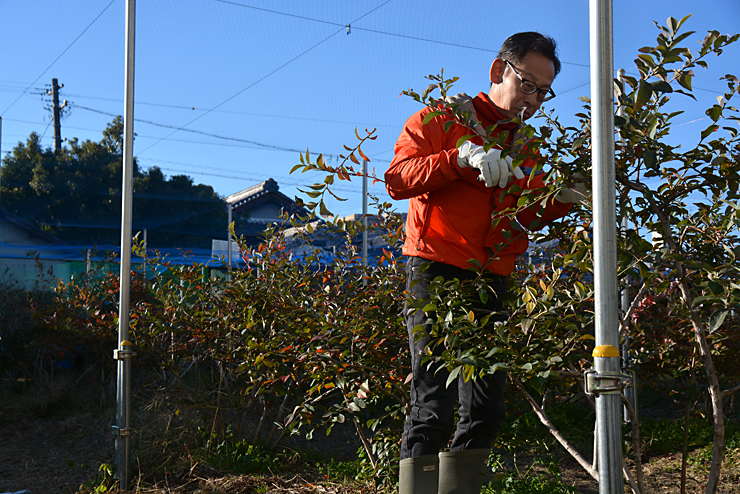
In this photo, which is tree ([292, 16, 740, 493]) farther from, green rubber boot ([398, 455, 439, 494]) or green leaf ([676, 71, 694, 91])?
green rubber boot ([398, 455, 439, 494])

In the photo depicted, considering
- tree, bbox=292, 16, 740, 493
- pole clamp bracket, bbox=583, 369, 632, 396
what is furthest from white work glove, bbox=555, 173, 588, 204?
pole clamp bracket, bbox=583, 369, 632, 396

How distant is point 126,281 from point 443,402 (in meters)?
1.46

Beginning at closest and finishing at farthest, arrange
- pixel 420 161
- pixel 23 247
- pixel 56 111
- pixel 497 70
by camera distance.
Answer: pixel 420 161, pixel 497 70, pixel 23 247, pixel 56 111

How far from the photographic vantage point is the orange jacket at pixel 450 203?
164 cm

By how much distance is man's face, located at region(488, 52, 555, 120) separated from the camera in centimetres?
169

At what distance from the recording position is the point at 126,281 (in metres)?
2.48

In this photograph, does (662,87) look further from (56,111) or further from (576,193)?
(56,111)

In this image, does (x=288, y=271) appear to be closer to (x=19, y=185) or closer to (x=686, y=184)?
(x=686, y=184)

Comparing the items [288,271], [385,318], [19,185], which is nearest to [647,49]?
[385,318]

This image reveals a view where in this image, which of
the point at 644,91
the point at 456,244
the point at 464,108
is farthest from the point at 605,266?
the point at 456,244

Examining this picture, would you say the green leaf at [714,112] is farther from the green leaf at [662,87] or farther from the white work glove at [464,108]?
the white work glove at [464,108]

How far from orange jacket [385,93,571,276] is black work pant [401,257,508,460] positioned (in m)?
0.05

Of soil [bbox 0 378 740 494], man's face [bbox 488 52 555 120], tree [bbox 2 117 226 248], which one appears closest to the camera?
man's face [bbox 488 52 555 120]

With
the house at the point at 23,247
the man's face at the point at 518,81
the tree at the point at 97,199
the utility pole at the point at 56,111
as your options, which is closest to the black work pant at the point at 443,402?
the man's face at the point at 518,81
